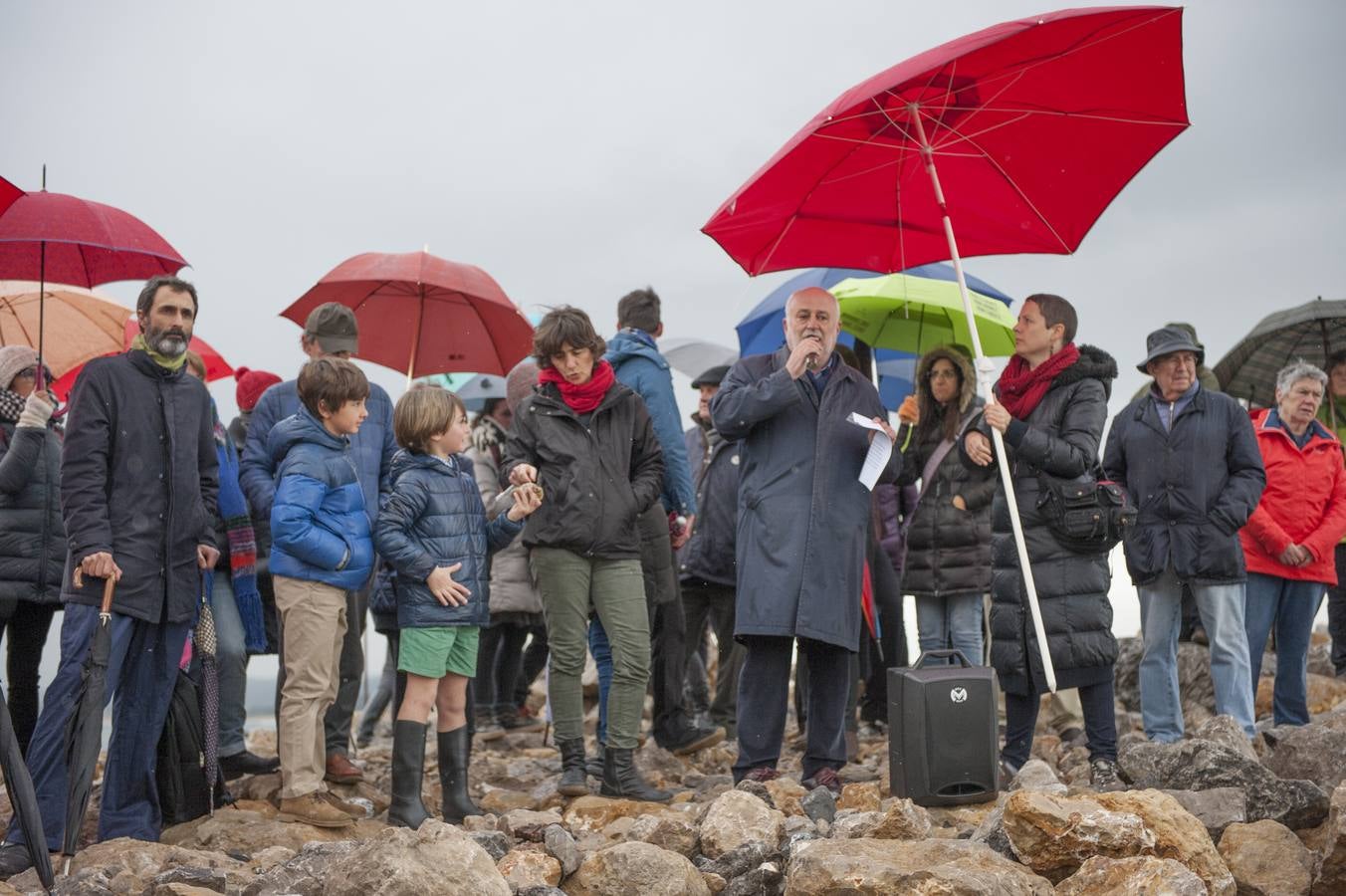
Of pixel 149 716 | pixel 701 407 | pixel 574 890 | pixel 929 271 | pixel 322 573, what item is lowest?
pixel 574 890

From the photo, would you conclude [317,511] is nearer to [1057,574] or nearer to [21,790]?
[21,790]

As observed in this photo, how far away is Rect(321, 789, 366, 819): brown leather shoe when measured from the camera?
6338mm

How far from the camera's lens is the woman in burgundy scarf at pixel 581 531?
6.43 m

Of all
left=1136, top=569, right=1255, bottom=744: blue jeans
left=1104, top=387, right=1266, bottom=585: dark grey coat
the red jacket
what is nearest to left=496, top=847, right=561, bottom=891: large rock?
left=1136, top=569, right=1255, bottom=744: blue jeans

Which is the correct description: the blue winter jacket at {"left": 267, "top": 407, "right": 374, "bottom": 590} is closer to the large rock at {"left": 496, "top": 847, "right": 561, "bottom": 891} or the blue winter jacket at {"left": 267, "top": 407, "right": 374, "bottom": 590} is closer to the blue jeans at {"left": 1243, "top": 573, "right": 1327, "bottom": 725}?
the large rock at {"left": 496, "top": 847, "right": 561, "bottom": 891}

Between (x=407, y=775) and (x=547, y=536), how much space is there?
1.22m

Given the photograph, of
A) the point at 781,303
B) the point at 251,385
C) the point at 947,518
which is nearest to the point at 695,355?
the point at 781,303

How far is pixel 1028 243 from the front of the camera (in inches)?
284

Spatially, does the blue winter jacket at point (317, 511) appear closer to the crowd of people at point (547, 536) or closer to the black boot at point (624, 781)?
the crowd of people at point (547, 536)

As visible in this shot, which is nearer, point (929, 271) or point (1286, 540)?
point (1286, 540)

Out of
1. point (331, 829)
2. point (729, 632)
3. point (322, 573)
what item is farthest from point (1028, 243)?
point (331, 829)

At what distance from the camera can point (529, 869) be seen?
479 centimetres

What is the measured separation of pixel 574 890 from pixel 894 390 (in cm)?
694

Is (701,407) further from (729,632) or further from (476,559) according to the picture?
(476,559)
